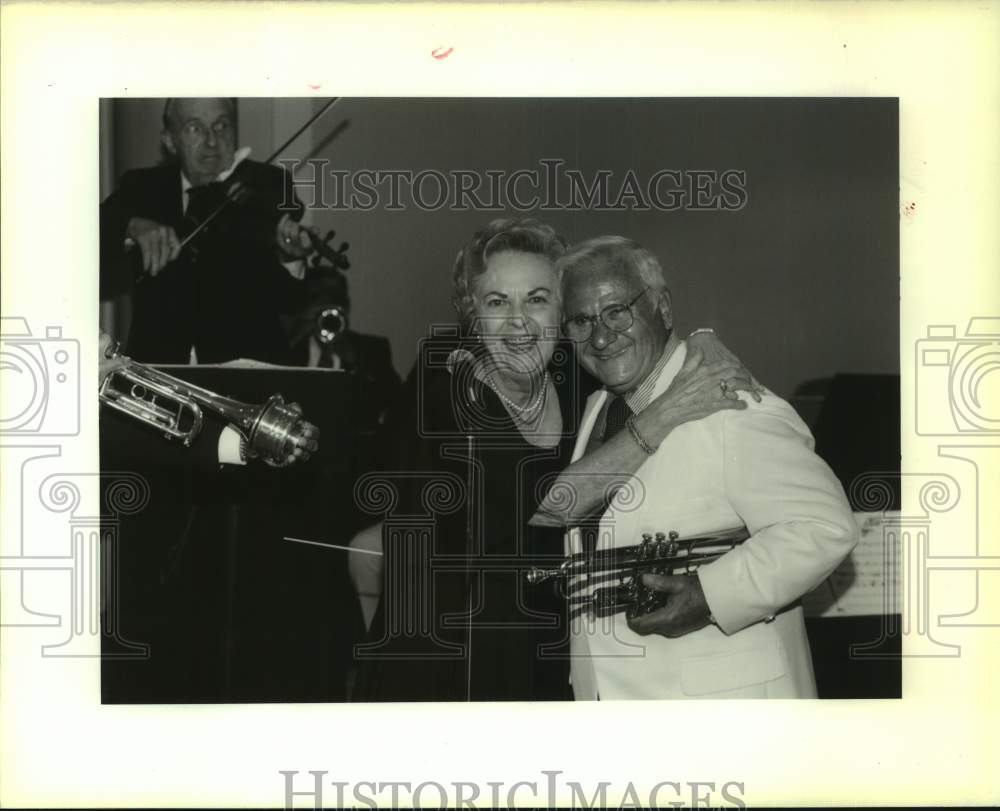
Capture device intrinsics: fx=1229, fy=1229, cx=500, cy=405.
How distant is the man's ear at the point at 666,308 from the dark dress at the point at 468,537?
0.27 metres

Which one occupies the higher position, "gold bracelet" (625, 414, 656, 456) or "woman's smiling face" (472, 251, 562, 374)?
"woman's smiling face" (472, 251, 562, 374)

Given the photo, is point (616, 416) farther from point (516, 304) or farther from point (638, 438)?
point (516, 304)

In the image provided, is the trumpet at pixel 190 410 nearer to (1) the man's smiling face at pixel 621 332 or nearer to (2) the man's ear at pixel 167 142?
(2) the man's ear at pixel 167 142

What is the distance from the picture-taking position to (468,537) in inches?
127

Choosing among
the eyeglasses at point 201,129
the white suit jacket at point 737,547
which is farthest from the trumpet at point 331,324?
the white suit jacket at point 737,547

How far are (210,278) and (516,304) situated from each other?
2.65ft

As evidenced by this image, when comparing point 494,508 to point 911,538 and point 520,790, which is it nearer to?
point 520,790

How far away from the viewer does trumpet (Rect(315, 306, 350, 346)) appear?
3.21 meters

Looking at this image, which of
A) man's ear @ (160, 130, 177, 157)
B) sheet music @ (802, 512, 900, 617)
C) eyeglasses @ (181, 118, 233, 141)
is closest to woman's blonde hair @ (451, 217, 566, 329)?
eyeglasses @ (181, 118, 233, 141)

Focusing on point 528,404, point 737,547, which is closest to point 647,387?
point 528,404

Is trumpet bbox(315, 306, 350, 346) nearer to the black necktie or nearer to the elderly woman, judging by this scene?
the elderly woman

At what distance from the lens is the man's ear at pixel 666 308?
126 inches

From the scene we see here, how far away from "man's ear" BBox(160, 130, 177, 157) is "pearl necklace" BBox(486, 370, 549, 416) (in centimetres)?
102

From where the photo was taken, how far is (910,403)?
10.8ft
